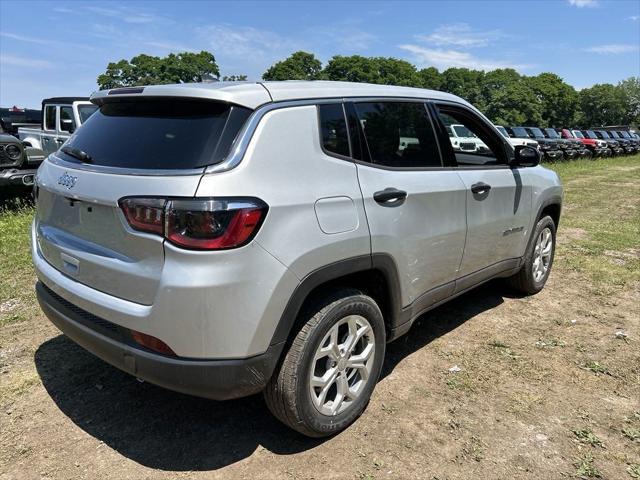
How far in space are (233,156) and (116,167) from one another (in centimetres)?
61

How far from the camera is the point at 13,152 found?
7992 millimetres

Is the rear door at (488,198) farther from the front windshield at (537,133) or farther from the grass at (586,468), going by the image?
the front windshield at (537,133)

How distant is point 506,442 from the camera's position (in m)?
2.77

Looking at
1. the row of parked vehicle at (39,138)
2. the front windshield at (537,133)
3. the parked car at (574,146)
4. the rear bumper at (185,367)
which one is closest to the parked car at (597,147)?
the parked car at (574,146)

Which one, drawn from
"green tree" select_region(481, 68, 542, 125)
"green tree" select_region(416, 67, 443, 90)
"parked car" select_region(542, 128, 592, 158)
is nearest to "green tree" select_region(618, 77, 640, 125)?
"green tree" select_region(481, 68, 542, 125)

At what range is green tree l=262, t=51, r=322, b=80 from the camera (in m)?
71.6

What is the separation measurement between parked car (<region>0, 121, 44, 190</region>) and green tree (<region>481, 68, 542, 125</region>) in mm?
63403

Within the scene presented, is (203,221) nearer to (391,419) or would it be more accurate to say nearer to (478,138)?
(391,419)

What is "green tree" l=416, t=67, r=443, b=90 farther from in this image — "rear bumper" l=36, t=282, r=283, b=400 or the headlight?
"rear bumper" l=36, t=282, r=283, b=400

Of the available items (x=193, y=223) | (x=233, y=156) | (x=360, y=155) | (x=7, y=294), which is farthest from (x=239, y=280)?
(x=7, y=294)

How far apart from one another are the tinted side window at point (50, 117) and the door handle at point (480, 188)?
32.5 feet

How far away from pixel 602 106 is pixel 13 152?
10149cm

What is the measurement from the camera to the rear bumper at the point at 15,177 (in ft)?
25.3

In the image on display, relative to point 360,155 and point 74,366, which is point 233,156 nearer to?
point 360,155
